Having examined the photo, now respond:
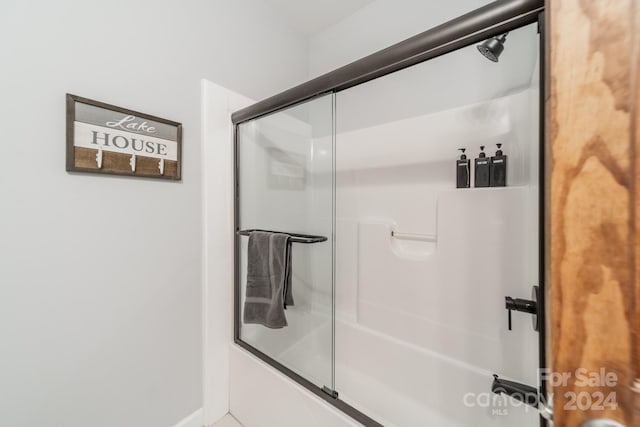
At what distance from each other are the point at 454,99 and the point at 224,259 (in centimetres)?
147

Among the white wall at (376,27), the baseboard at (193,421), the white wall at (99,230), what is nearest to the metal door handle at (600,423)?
the white wall at (99,230)

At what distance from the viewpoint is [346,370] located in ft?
4.80

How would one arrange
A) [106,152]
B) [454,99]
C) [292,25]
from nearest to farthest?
[106,152]
[454,99]
[292,25]

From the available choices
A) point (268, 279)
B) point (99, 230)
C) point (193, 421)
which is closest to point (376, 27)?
point (268, 279)

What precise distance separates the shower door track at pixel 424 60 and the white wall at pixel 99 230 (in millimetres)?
344

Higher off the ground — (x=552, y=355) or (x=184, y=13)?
(x=184, y=13)

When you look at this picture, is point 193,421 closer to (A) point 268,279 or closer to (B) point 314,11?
(A) point 268,279

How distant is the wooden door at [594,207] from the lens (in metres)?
0.31

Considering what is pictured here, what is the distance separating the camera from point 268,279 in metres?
1.23

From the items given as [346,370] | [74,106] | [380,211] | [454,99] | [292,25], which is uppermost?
[292,25]

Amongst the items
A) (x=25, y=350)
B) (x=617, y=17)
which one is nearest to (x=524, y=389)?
(x=617, y=17)

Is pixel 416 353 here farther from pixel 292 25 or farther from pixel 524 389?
pixel 292 25

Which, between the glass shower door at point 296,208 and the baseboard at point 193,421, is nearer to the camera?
the baseboard at point 193,421

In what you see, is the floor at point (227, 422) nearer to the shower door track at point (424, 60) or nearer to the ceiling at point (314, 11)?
the shower door track at point (424, 60)
